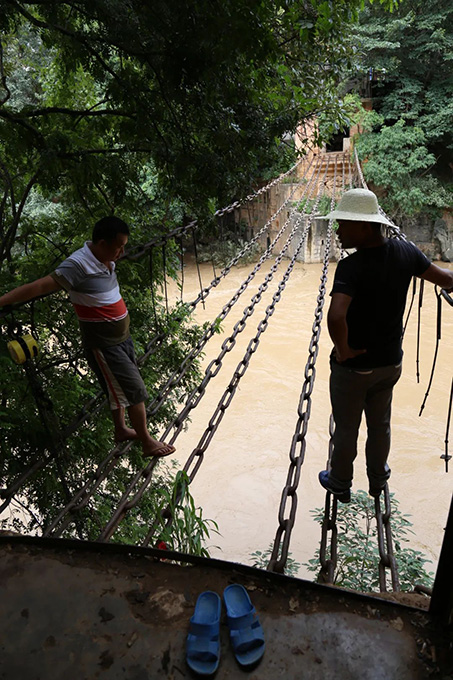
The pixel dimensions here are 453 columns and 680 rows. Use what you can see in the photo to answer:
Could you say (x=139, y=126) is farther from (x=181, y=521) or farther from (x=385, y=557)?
(x=385, y=557)

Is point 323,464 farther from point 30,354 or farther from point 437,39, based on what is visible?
point 437,39

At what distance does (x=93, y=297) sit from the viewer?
1.50 metres

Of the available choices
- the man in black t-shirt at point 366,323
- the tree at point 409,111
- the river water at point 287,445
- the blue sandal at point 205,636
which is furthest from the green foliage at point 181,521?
the tree at point 409,111

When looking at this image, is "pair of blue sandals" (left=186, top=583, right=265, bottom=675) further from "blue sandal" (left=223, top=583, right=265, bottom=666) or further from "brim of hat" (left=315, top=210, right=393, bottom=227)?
"brim of hat" (left=315, top=210, right=393, bottom=227)

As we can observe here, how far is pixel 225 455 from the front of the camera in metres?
6.37

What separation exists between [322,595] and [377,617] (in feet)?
0.32

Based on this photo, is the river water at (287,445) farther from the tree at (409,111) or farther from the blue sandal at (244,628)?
the blue sandal at (244,628)

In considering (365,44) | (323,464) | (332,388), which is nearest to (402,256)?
(332,388)

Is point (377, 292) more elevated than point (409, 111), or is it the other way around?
point (409, 111)

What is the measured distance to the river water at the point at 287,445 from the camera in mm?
5281

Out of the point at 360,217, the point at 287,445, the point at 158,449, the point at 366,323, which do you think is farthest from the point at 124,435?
the point at 287,445

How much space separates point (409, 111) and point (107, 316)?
10910 millimetres

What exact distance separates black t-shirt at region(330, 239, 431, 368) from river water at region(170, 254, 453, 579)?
11.5 feet

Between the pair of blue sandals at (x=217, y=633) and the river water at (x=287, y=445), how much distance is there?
387 cm
